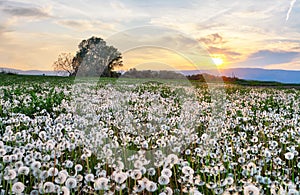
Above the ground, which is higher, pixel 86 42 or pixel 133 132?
pixel 86 42

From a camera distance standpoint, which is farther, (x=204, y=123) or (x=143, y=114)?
(x=143, y=114)

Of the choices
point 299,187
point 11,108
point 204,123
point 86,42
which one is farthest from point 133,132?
point 86,42

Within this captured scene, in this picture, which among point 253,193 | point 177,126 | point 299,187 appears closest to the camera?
point 253,193

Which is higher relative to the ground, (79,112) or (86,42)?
(86,42)

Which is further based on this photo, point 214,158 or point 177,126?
point 177,126

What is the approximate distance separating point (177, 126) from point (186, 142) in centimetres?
196

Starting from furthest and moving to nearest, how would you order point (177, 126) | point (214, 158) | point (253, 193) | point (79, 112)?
point (79, 112) → point (177, 126) → point (214, 158) → point (253, 193)

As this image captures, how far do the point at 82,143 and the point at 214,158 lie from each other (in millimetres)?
2101

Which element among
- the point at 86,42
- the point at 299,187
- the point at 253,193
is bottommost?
the point at 299,187

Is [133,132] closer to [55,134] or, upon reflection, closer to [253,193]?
[55,134]

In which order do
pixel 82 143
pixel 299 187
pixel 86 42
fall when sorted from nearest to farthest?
pixel 299 187 → pixel 82 143 → pixel 86 42

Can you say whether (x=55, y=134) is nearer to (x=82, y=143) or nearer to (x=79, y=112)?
(x=82, y=143)

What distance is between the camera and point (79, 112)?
9.58 meters

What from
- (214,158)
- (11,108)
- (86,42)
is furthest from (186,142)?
(86,42)
